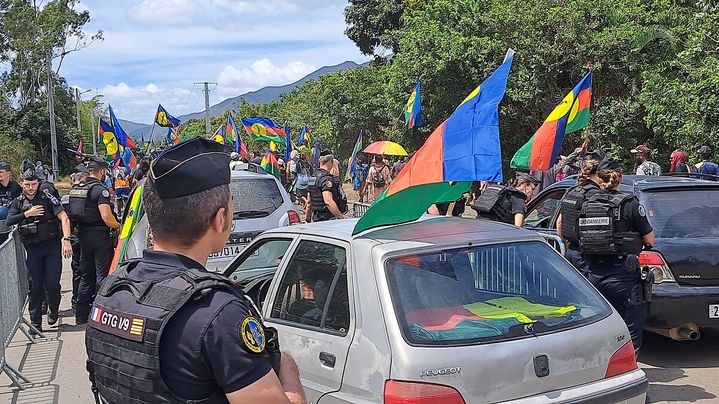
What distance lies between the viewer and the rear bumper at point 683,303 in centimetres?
608

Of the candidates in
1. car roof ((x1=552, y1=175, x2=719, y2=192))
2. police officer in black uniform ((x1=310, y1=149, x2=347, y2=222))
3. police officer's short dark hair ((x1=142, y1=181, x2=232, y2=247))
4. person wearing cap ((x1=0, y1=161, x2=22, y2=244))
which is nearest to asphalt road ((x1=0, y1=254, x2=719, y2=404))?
car roof ((x1=552, y1=175, x2=719, y2=192))

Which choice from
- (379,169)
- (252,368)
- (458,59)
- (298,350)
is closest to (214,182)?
(252,368)

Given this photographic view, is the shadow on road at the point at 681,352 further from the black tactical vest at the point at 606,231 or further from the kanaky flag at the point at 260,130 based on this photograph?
the kanaky flag at the point at 260,130

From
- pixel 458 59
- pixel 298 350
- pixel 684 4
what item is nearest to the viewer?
pixel 298 350

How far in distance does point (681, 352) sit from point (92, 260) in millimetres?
6519

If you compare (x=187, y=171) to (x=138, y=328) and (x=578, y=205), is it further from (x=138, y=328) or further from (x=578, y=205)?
(x=578, y=205)

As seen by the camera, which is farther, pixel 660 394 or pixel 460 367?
pixel 660 394

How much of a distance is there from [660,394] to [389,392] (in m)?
3.37

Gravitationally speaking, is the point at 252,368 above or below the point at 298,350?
above

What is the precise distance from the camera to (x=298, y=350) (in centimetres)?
393

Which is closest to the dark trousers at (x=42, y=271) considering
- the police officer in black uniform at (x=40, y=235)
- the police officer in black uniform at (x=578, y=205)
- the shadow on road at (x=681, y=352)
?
the police officer in black uniform at (x=40, y=235)

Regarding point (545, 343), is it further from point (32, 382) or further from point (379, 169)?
point (379, 169)

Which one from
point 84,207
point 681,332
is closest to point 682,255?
point 681,332

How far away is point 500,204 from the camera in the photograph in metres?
7.44
